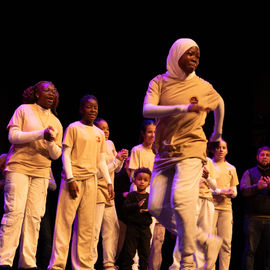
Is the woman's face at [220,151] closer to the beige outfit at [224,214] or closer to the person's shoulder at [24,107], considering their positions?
the beige outfit at [224,214]

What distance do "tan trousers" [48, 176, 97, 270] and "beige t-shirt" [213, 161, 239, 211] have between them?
198 centimetres

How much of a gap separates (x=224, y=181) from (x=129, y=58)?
2.65m

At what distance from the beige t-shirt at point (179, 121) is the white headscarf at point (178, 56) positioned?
4cm

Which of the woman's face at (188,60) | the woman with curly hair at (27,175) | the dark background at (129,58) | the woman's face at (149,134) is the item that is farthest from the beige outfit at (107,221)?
the woman's face at (188,60)

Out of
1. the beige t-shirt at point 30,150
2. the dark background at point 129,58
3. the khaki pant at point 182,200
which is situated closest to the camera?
the khaki pant at point 182,200

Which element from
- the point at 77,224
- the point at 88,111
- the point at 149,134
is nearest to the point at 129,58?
the point at 149,134

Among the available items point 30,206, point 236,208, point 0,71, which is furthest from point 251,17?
point 30,206

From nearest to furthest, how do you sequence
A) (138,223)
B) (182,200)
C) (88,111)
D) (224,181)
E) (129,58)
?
(182,200) → (88,111) → (138,223) → (224,181) → (129,58)

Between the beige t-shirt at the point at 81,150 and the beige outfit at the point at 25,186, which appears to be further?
the beige t-shirt at the point at 81,150

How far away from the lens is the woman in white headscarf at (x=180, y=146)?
9.90 feet

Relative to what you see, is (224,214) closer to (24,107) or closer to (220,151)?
(220,151)

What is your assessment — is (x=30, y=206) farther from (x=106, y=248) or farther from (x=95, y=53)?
(x=95, y=53)

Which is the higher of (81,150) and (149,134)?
(149,134)

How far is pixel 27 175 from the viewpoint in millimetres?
3879
